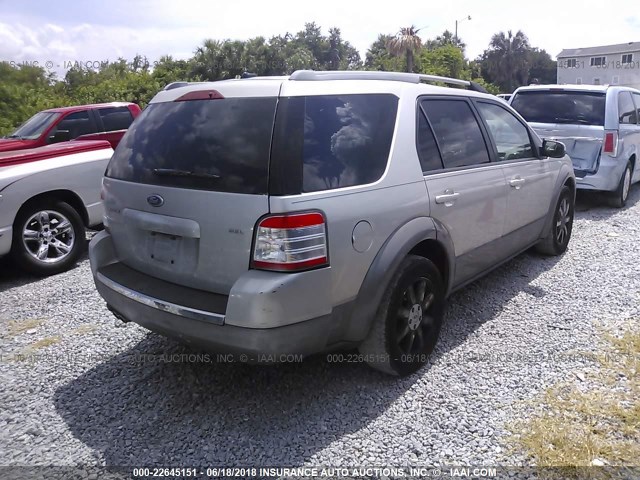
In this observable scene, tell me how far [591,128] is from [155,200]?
21.9 feet

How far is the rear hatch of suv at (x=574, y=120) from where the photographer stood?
23.7 ft

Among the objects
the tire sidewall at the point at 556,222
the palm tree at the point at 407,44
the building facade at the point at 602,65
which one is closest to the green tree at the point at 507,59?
the building facade at the point at 602,65

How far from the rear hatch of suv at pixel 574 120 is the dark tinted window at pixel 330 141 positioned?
212 inches

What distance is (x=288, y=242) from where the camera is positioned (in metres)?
2.42

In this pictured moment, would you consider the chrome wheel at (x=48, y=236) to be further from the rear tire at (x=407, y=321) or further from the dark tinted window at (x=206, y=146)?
the rear tire at (x=407, y=321)

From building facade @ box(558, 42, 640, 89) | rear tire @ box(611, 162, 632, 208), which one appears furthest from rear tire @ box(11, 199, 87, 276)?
building facade @ box(558, 42, 640, 89)

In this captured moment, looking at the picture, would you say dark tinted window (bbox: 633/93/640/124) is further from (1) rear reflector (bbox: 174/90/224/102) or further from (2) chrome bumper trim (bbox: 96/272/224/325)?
(2) chrome bumper trim (bbox: 96/272/224/325)

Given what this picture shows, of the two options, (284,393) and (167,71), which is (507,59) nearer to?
(167,71)

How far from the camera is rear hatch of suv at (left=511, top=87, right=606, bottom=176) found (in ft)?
23.7

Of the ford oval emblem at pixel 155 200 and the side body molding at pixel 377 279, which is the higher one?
the ford oval emblem at pixel 155 200

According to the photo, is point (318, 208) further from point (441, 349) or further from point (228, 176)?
point (441, 349)

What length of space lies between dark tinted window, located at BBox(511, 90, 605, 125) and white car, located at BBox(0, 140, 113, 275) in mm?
6207

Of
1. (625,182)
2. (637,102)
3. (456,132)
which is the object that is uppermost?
(637,102)

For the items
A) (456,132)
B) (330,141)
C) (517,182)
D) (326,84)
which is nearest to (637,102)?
(517,182)
